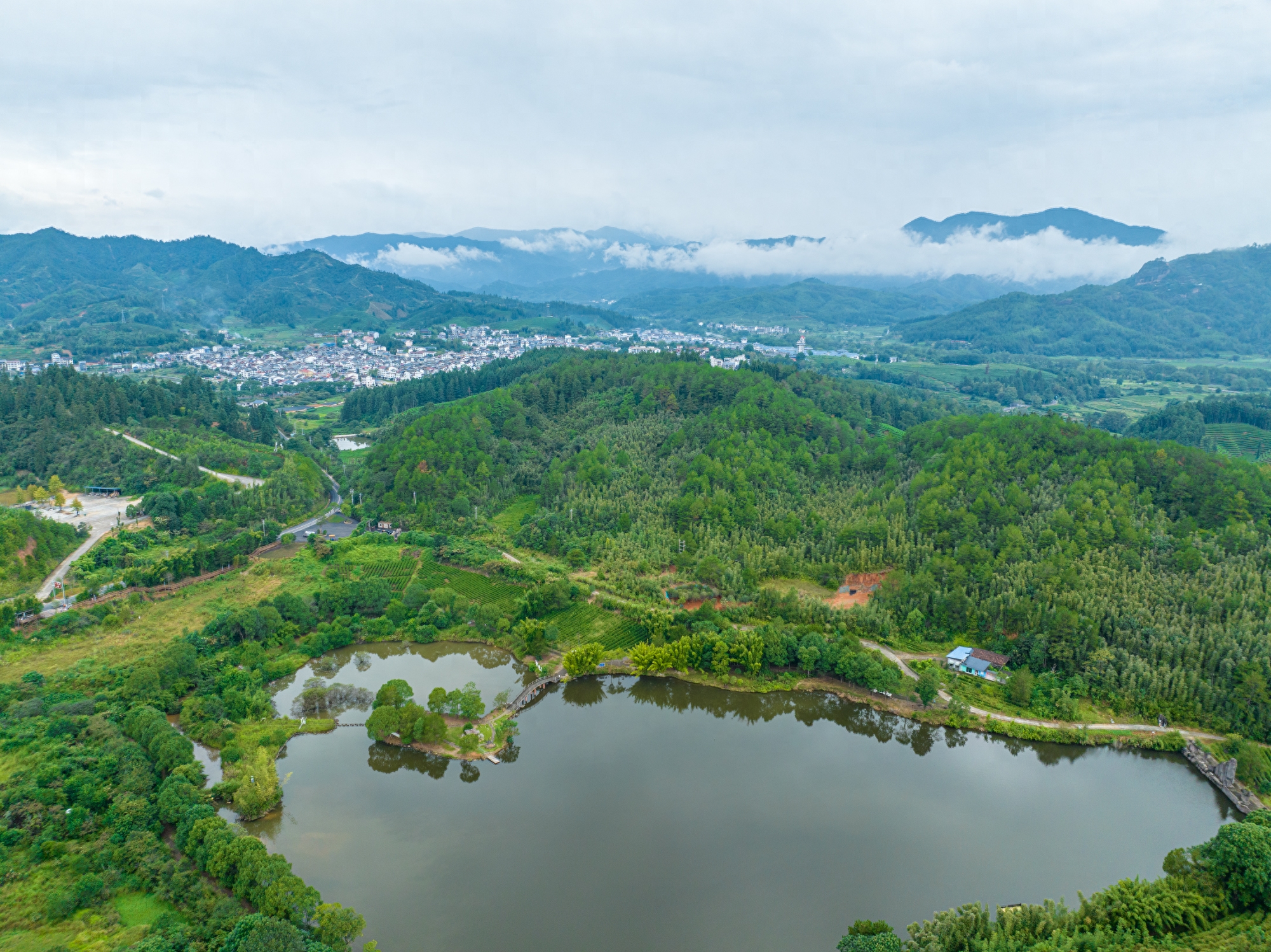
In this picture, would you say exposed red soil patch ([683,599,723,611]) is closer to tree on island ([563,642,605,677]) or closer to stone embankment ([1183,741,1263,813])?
tree on island ([563,642,605,677])

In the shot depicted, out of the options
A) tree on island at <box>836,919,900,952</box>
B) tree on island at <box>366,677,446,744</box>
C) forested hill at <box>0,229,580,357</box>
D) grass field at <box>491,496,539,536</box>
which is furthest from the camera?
forested hill at <box>0,229,580,357</box>

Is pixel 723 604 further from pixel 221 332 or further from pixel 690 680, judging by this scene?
pixel 221 332

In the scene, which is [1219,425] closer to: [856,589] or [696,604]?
[856,589]

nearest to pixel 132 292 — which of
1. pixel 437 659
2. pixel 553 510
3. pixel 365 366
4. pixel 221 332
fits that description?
pixel 221 332

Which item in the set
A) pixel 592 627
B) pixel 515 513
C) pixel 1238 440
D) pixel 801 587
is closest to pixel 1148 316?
pixel 1238 440

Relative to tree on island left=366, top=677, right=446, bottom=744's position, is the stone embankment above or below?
below

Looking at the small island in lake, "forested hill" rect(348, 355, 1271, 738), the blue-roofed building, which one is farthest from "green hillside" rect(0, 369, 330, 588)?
the blue-roofed building
